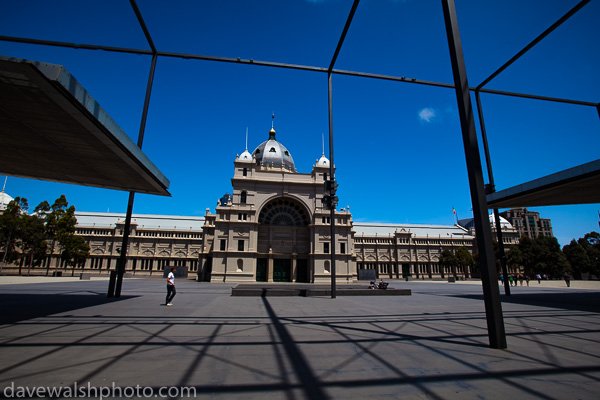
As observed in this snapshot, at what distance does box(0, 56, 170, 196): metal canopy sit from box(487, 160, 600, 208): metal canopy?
1749 cm

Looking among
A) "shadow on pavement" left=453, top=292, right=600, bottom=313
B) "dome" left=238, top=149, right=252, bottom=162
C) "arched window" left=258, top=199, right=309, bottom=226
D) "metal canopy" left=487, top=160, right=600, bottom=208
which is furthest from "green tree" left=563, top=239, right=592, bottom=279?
"dome" left=238, top=149, right=252, bottom=162

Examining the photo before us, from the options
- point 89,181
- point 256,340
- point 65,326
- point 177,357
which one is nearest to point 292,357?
point 256,340

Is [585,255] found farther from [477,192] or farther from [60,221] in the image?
[60,221]

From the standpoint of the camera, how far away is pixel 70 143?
9.39 meters

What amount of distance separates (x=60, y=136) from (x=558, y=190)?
69.6 feet

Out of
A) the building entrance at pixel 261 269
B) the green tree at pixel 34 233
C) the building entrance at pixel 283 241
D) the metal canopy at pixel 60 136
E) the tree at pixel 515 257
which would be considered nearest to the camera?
the metal canopy at pixel 60 136

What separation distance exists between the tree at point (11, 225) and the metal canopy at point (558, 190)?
69.4 m

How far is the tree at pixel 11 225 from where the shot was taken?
49.9 metres

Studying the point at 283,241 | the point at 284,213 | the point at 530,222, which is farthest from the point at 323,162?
the point at 530,222

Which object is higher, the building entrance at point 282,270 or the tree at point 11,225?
the tree at point 11,225

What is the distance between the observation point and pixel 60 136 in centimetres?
891

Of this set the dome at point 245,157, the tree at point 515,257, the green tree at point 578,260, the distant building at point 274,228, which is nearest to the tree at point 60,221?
the distant building at point 274,228

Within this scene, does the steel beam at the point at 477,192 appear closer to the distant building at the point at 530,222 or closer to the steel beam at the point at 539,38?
the steel beam at the point at 539,38

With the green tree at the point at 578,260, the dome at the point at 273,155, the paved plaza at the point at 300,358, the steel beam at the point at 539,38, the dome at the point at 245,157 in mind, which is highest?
the dome at the point at 273,155
